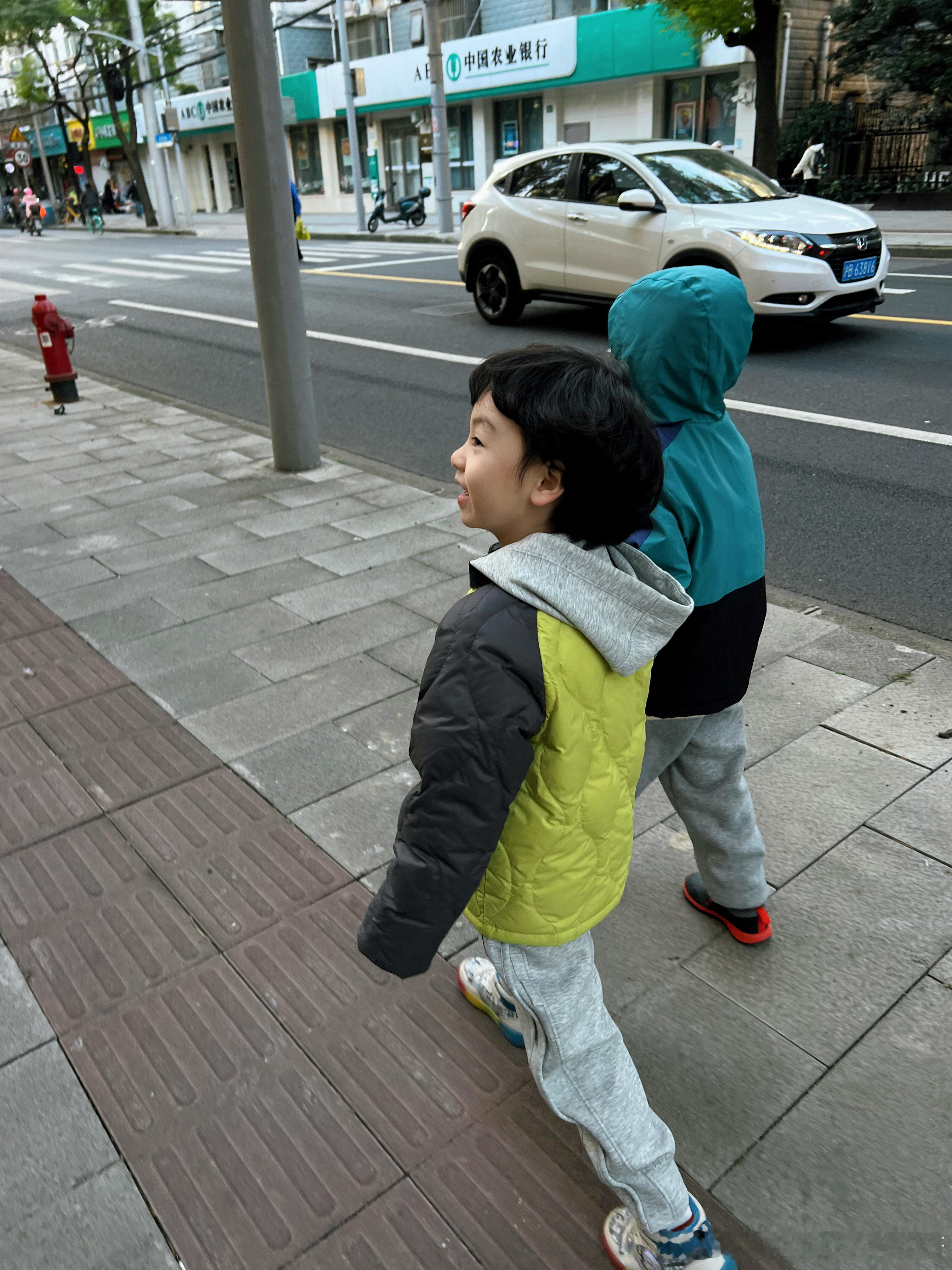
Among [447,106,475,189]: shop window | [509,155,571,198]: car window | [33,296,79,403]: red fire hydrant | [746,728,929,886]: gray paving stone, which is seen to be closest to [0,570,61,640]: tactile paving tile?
[746,728,929,886]: gray paving stone

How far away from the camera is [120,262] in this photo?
23328 mm

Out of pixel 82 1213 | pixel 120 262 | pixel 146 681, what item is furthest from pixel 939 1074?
pixel 120 262

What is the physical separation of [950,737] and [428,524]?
3.03 m

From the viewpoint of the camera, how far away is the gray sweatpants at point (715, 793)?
2.23m

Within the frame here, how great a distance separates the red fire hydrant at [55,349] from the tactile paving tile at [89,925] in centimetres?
698

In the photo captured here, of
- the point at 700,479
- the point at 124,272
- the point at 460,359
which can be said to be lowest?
the point at 124,272

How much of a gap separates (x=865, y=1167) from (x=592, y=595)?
4.16 ft

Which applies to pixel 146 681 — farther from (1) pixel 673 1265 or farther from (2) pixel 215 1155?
(1) pixel 673 1265

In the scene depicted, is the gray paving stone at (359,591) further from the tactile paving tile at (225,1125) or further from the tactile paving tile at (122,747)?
the tactile paving tile at (225,1125)

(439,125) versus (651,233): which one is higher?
(439,125)

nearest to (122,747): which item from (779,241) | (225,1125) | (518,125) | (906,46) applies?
(225,1125)

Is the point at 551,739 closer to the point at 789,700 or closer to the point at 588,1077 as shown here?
the point at 588,1077

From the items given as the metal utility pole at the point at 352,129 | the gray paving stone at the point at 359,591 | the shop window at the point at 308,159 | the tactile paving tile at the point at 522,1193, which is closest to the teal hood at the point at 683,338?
the tactile paving tile at the point at 522,1193

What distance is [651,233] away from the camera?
32.1 ft
